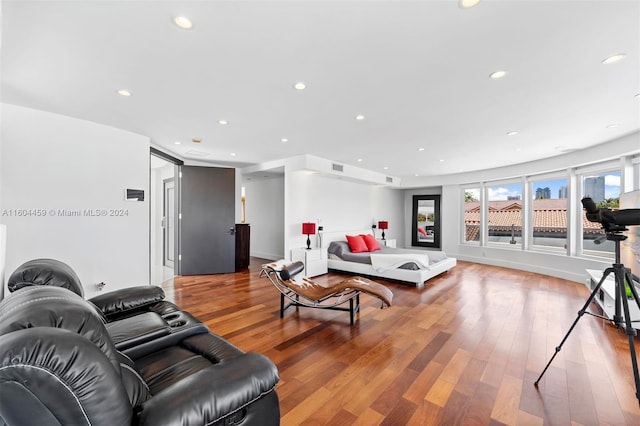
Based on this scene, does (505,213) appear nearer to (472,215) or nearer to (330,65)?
(472,215)

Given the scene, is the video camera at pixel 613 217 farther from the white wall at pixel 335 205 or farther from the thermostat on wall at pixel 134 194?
the thermostat on wall at pixel 134 194

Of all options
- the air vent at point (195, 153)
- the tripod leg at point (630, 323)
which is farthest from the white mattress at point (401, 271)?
the air vent at point (195, 153)

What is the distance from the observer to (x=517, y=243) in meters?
6.84

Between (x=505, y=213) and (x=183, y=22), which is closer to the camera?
(x=183, y=22)

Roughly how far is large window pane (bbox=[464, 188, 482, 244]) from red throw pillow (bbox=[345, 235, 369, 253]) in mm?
3613

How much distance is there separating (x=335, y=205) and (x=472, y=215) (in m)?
4.23

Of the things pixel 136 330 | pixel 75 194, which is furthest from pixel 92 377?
pixel 75 194

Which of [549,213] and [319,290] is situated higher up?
[549,213]

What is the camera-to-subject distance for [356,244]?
20.7ft

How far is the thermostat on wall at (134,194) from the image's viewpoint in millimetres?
3842

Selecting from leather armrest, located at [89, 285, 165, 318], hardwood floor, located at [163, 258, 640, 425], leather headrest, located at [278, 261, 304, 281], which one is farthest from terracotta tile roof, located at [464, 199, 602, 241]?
leather armrest, located at [89, 285, 165, 318]

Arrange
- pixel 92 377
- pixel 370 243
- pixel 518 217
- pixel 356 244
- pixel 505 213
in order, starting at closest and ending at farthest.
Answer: pixel 92 377, pixel 356 244, pixel 370 243, pixel 518 217, pixel 505 213

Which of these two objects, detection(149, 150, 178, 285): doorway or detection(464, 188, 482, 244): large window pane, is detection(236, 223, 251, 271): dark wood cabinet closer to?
detection(149, 150, 178, 285): doorway

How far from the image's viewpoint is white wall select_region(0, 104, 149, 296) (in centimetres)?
298
